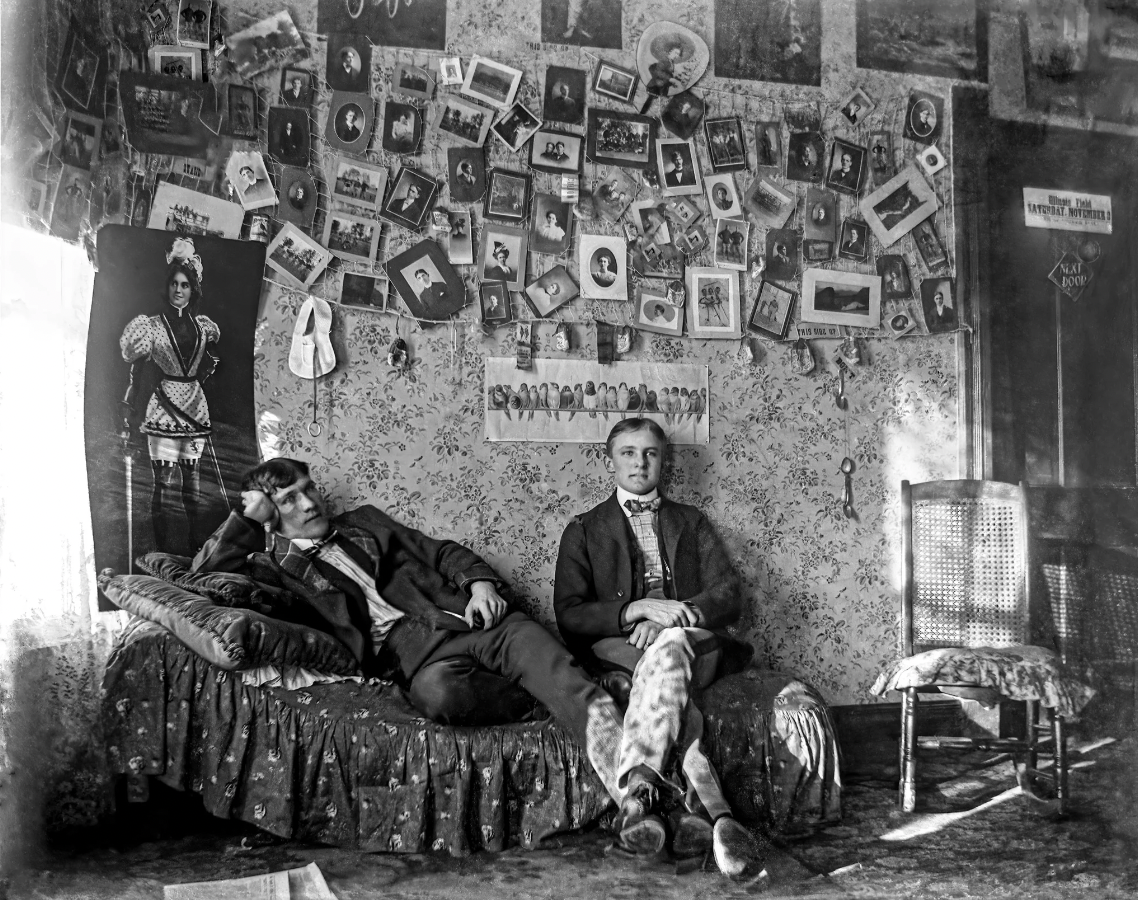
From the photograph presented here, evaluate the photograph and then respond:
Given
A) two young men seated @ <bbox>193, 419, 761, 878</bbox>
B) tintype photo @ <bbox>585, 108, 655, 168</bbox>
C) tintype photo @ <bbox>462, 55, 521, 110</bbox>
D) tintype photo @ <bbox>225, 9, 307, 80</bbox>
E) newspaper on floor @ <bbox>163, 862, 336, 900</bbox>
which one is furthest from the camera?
tintype photo @ <bbox>585, 108, 655, 168</bbox>

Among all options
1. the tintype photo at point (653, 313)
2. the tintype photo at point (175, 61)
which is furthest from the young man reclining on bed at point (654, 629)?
the tintype photo at point (175, 61)

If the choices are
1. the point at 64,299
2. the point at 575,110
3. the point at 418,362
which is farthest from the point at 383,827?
the point at 575,110

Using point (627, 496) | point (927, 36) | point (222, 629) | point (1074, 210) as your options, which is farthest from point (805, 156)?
point (222, 629)

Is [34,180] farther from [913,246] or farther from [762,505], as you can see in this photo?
[913,246]

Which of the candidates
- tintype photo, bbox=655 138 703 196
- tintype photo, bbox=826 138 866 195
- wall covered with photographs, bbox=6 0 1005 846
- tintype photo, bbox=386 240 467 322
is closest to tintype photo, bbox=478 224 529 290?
wall covered with photographs, bbox=6 0 1005 846

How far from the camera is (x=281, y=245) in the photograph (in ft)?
7.54

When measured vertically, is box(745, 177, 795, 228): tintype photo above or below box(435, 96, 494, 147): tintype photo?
below

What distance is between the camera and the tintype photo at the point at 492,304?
240cm

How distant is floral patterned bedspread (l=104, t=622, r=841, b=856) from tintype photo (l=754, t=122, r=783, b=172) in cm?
174

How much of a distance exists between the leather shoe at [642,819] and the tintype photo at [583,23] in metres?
1.99

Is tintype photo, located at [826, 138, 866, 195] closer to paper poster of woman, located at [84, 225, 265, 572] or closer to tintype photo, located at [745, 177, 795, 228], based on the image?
tintype photo, located at [745, 177, 795, 228]

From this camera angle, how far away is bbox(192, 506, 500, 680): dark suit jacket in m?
2.18

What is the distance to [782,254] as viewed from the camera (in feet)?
8.24

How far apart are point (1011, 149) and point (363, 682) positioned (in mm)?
2359
